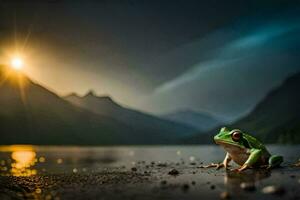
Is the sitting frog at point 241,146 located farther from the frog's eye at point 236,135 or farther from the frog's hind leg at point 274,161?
the frog's hind leg at point 274,161

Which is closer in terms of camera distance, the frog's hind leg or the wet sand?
the wet sand

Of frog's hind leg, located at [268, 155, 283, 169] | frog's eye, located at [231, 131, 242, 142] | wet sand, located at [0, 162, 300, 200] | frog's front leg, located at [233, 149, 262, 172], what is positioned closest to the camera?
wet sand, located at [0, 162, 300, 200]

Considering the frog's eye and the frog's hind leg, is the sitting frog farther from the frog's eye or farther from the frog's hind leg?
the frog's hind leg

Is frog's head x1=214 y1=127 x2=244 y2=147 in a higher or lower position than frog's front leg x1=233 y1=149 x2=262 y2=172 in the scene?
higher

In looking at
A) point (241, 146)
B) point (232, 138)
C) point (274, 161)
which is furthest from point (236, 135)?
point (274, 161)

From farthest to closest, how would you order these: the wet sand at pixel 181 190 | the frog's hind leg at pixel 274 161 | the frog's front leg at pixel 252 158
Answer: the frog's hind leg at pixel 274 161 → the frog's front leg at pixel 252 158 → the wet sand at pixel 181 190

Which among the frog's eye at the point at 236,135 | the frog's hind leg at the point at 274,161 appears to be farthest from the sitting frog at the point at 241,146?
the frog's hind leg at the point at 274,161

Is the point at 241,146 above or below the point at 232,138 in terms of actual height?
below

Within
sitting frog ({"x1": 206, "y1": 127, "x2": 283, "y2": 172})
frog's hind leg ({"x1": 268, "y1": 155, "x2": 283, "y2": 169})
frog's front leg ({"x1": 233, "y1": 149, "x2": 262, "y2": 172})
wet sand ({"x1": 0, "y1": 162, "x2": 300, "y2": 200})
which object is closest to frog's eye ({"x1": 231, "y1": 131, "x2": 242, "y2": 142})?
sitting frog ({"x1": 206, "y1": 127, "x2": 283, "y2": 172})

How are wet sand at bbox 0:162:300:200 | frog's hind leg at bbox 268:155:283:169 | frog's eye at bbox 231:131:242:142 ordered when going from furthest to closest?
frog's hind leg at bbox 268:155:283:169 → frog's eye at bbox 231:131:242:142 → wet sand at bbox 0:162:300:200

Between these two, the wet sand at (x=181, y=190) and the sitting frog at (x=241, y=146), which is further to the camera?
the sitting frog at (x=241, y=146)

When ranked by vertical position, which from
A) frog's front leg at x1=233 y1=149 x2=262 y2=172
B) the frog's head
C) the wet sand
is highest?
the frog's head

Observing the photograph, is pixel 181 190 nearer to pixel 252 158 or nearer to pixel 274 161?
pixel 252 158

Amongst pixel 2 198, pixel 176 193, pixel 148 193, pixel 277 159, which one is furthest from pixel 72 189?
pixel 277 159
